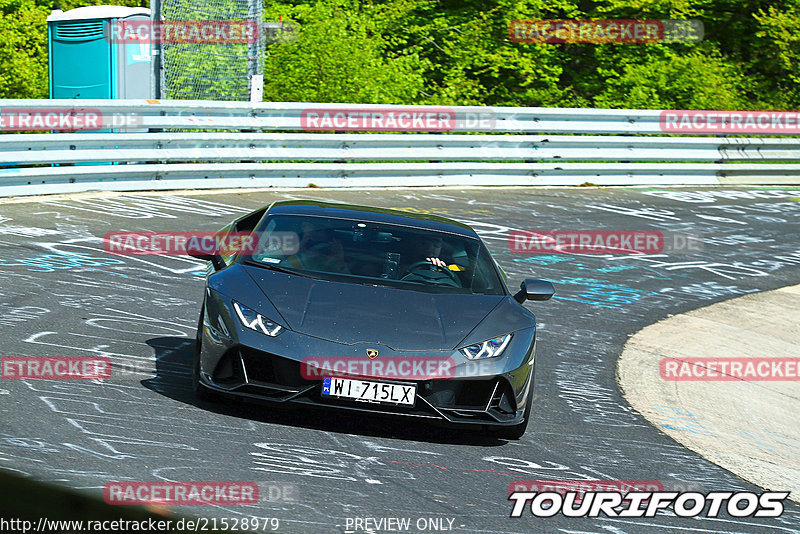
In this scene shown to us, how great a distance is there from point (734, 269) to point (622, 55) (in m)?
17.1

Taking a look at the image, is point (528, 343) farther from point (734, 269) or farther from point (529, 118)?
point (529, 118)

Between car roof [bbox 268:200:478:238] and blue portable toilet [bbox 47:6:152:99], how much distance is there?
11279mm

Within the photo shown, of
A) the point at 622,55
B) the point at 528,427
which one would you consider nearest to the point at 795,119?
the point at 622,55

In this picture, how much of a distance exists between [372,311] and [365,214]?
1.43 metres

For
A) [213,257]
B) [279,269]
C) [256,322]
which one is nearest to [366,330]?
[256,322]

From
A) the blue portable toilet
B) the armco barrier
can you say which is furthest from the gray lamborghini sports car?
the blue portable toilet

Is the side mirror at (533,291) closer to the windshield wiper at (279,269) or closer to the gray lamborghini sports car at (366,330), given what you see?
the gray lamborghini sports car at (366,330)

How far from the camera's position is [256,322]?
5965 mm

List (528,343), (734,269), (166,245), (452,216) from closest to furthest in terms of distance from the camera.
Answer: (528,343) → (166,245) → (734,269) → (452,216)

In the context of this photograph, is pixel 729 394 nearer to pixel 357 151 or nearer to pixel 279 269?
pixel 279 269

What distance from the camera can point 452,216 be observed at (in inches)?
615

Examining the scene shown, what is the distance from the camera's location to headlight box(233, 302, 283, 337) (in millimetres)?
5906

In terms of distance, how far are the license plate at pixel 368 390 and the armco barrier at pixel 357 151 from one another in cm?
916

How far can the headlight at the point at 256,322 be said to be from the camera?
5906mm
